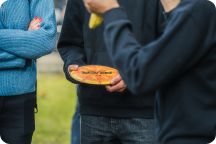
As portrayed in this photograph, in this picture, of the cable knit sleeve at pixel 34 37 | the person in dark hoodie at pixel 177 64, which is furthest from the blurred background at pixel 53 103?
the person in dark hoodie at pixel 177 64

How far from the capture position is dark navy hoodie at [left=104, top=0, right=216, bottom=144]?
2238mm

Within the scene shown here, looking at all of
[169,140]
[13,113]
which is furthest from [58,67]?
[169,140]

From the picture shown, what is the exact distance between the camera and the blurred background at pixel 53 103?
6680 mm

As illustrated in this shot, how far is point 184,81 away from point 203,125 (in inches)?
6.5

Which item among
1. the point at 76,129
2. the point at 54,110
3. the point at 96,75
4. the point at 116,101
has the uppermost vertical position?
the point at 96,75

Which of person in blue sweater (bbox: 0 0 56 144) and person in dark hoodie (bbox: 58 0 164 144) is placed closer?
person in dark hoodie (bbox: 58 0 164 144)

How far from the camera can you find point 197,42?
88.3 inches

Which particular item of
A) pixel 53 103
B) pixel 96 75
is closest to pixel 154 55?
pixel 96 75

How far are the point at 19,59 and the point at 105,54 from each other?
0.57 m

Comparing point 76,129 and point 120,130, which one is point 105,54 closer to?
point 120,130

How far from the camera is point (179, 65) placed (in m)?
2.25

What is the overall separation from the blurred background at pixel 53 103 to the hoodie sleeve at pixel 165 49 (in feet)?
10.2

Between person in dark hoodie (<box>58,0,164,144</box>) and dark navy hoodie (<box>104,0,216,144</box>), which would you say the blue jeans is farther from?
dark navy hoodie (<box>104,0,216,144</box>)

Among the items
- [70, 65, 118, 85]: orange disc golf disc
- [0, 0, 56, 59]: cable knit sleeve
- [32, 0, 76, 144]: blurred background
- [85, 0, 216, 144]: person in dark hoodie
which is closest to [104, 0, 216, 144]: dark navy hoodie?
[85, 0, 216, 144]: person in dark hoodie
